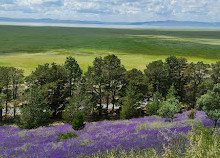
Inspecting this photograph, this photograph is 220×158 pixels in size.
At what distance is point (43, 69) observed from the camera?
3728cm

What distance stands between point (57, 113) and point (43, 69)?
9.84 metres

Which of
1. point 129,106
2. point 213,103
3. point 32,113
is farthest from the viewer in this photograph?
point 129,106

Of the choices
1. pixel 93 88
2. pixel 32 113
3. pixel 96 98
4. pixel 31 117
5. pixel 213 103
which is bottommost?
pixel 31 117

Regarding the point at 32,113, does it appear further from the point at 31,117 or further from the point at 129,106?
the point at 129,106

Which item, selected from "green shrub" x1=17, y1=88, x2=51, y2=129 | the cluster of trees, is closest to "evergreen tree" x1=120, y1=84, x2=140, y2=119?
the cluster of trees

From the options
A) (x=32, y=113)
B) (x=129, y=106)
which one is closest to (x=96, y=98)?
(x=129, y=106)

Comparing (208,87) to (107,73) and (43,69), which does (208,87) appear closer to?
(107,73)

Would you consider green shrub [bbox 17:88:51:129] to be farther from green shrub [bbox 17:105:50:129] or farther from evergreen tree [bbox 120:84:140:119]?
evergreen tree [bbox 120:84:140:119]

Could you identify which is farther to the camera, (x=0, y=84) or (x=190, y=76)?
(x=190, y=76)

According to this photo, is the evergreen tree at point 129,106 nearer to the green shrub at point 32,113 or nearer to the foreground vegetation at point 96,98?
the foreground vegetation at point 96,98

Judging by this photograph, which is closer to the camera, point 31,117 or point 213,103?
point 213,103

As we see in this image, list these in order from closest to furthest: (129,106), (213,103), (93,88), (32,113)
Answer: (213,103) → (32,113) → (129,106) → (93,88)

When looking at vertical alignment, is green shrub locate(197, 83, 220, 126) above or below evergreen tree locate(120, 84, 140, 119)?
above


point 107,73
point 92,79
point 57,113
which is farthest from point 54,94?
point 107,73
